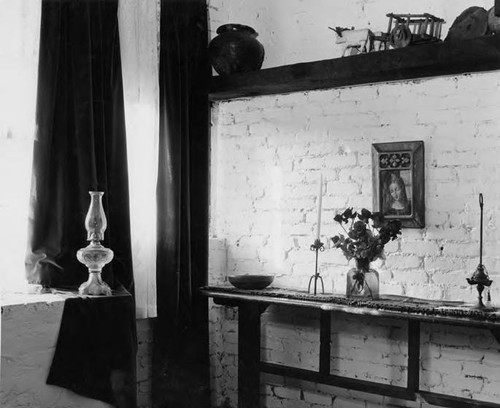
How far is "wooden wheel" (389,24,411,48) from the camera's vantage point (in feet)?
12.2

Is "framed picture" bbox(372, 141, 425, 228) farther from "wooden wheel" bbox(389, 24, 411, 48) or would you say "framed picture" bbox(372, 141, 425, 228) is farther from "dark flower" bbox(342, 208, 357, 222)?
"wooden wheel" bbox(389, 24, 411, 48)

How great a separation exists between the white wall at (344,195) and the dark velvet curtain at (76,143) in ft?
2.96

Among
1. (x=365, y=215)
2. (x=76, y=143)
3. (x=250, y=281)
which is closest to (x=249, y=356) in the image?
(x=250, y=281)

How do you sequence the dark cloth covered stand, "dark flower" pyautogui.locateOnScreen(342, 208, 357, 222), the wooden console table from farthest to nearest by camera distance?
1. "dark flower" pyautogui.locateOnScreen(342, 208, 357, 222)
2. the wooden console table
3. the dark cloth covered stand

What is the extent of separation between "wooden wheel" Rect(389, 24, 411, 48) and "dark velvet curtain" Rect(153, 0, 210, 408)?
1.21m

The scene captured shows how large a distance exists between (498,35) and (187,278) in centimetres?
212

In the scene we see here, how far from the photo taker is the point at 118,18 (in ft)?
13.1

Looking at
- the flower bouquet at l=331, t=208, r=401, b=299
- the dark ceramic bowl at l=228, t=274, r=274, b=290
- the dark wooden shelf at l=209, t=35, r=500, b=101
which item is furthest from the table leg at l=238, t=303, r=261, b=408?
the dark wooden shelf at l=209, t=35, r=500, b=101

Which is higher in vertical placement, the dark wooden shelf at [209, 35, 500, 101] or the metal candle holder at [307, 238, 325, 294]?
the dark wooden shelf at [209, 35, 500, 101]

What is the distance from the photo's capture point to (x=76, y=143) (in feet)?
11.9

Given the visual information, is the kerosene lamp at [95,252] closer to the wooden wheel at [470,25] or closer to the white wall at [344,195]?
the white wall at [344,195]

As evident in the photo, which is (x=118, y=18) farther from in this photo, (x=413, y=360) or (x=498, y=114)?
(x=413, y=360)

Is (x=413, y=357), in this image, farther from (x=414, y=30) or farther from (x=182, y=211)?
(x=414, y=30)

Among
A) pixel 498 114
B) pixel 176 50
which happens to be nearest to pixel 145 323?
pixel 176 50
